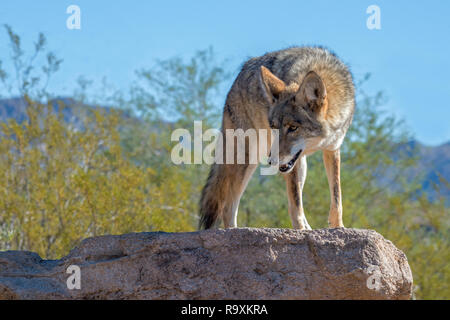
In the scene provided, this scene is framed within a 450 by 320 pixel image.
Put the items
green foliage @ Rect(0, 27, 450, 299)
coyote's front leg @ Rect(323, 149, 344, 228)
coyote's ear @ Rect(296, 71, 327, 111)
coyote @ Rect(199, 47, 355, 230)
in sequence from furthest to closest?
green foliage @ Rect(0, 27, 450, 299), coyote's front leg @ Rect(323, 149, 344, 228), coyote @ Rect(199, 47, 355, 230), coyote's ear @ Rect(296, 71, 327, 111)

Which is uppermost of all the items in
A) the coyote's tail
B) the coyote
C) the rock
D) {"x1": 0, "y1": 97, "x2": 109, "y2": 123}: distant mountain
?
{"x1": 0, "y1": 97, "x2": 109, "y2": 123}: distant mountain

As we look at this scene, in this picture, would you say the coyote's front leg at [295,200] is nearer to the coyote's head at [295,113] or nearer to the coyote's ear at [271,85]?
the coyote's head at [295,113]

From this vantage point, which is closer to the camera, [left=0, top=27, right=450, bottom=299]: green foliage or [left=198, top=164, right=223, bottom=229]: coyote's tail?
[left=198, top=164, right=223, bottom=229]: coyote's tail

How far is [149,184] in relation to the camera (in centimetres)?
1251

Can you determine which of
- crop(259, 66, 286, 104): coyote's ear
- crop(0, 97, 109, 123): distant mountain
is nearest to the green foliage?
crop(0, 97, 109, 123): distant mountain

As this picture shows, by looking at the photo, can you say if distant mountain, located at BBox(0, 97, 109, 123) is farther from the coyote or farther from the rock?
the rock

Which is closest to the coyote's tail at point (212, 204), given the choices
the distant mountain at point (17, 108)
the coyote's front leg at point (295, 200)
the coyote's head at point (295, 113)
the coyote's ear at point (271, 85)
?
the coyote's front leg at point (295, 200)

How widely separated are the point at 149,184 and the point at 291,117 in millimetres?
7373

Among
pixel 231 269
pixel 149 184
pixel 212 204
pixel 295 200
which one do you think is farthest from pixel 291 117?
pixel 149 184

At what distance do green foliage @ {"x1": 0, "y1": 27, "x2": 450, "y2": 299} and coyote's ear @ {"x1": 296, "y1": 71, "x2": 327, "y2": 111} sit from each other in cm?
500

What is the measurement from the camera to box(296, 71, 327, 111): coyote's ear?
538cm
